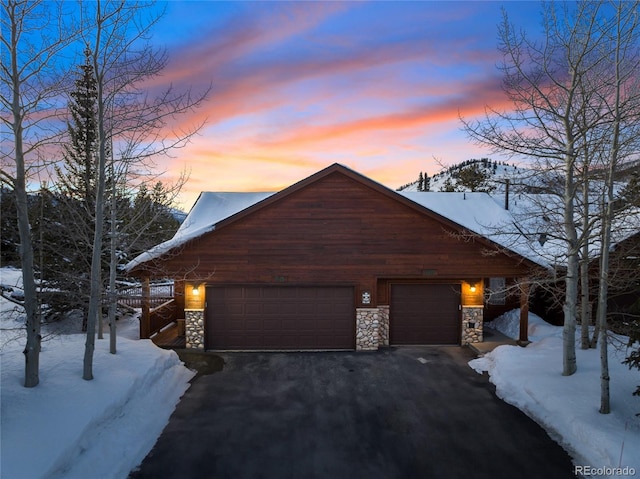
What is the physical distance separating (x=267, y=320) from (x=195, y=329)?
2501mm

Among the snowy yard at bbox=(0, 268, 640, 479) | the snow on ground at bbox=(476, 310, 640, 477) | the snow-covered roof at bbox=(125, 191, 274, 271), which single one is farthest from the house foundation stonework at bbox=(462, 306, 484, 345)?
the snow-covered roof at bbox=(125, 191, 274, 271)

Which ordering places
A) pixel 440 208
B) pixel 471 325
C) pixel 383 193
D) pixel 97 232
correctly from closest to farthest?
pixel 97 232 → pixel 383 193 → pixel 471 325 → pixel 440 208

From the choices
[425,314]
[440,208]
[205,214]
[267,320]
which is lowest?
[267,320]

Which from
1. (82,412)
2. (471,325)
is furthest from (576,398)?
(82,412)

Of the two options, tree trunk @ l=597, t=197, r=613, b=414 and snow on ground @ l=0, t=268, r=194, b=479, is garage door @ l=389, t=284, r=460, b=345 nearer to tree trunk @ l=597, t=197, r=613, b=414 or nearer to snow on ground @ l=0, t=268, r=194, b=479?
tree trunk @ l=597, t=197, r=613, b=414

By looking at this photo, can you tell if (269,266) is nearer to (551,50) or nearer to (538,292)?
(551,50)

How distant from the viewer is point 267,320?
12.8 meters

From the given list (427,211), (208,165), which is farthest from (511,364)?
(208,165)

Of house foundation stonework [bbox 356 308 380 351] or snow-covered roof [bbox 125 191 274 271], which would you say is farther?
house foundation stonework [bbox 356 308 380 351]

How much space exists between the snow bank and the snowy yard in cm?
2

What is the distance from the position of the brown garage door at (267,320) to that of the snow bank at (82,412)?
8.61 ft

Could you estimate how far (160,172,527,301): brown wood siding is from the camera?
12555mm

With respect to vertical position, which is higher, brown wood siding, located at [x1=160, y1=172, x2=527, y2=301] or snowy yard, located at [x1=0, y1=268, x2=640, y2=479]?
brown wood siding, located at [x1=160, y1=172, x2=527, y2=301]
